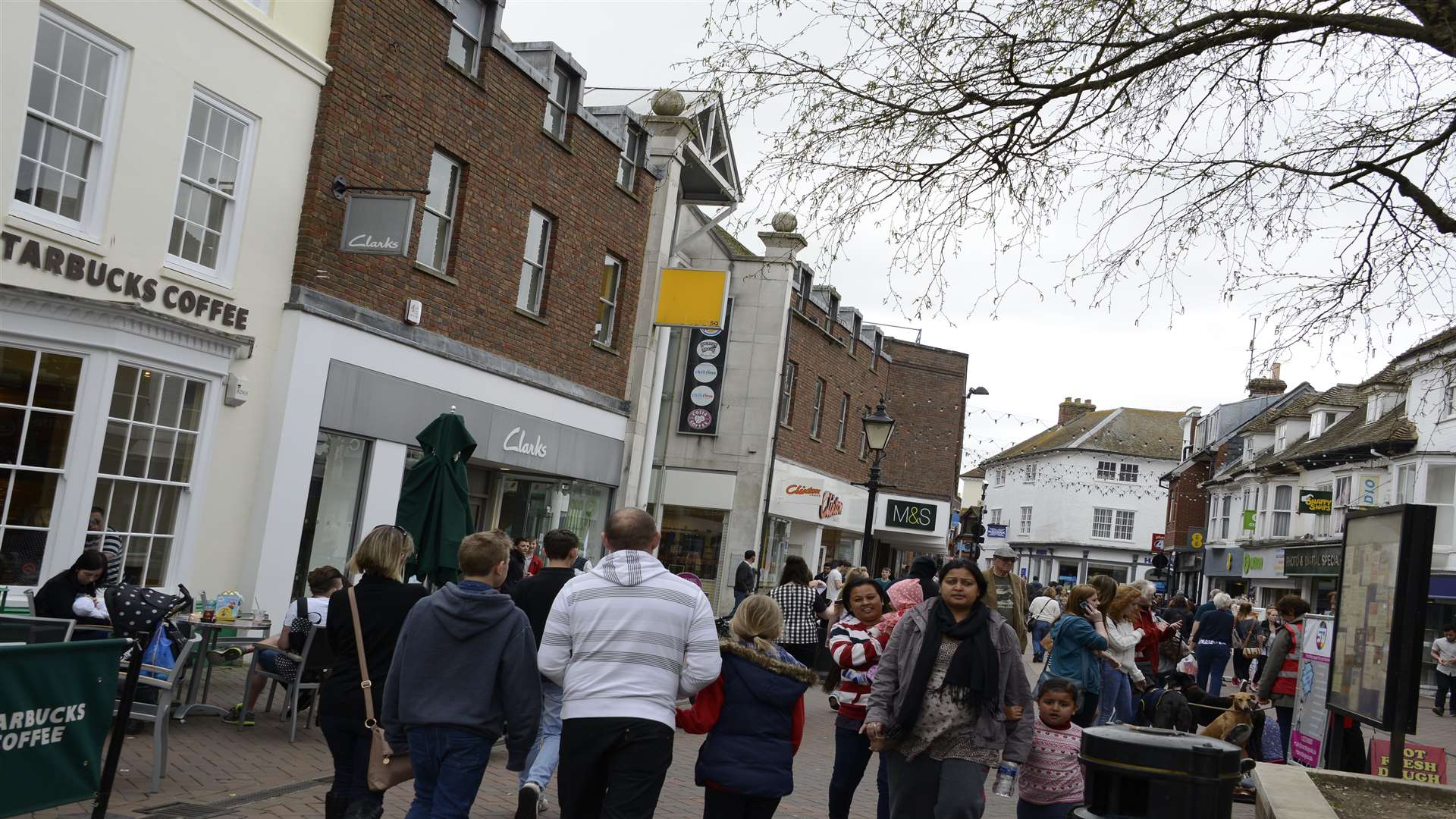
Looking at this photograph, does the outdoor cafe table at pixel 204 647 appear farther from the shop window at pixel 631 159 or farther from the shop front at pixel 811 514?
the shop front at pixel 811 514

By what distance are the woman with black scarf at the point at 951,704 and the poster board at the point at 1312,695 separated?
552 centimetres

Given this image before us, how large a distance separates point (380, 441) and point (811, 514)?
57.8 feet

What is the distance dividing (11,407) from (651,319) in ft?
41.1

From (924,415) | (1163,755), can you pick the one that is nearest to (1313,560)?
(924,415)

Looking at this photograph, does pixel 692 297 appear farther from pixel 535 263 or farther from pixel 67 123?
pixel 67 123

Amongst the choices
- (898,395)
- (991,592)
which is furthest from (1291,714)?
(898,395)

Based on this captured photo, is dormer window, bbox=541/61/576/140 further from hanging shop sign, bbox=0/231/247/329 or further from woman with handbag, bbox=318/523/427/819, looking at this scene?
woman with handbag, bbox=318/523/427/819

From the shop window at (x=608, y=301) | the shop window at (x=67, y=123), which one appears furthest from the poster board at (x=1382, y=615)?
the shop window at (x=608, y=301)

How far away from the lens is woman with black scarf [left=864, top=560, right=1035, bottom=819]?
19.4 feet

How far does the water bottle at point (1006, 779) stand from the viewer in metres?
5.87

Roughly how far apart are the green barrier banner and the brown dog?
25.1ft

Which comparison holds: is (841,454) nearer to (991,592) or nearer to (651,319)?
(651,319)

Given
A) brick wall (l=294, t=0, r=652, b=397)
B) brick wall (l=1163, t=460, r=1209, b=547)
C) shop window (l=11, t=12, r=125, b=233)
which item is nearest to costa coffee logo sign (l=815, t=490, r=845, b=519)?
brick wall (l=294, t=0, r=652, b=397)

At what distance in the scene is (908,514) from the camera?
39.2 m
